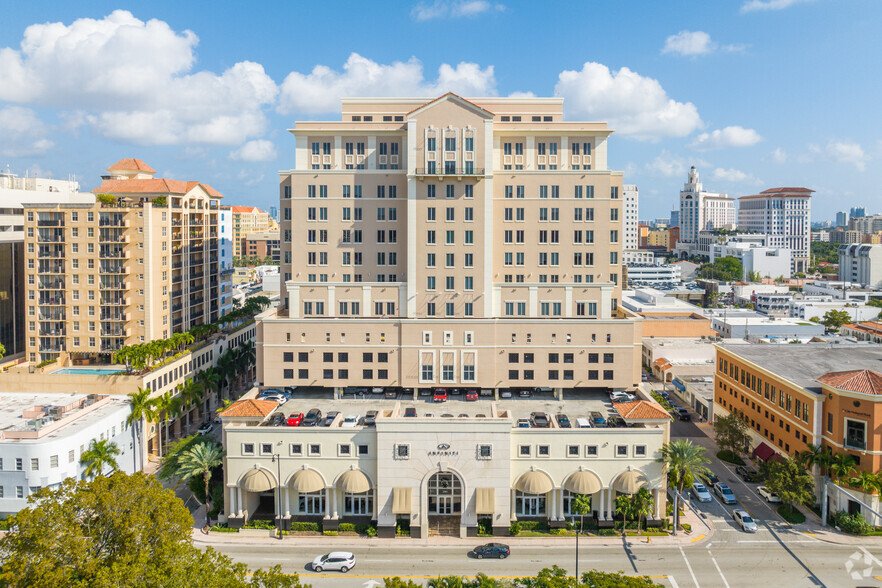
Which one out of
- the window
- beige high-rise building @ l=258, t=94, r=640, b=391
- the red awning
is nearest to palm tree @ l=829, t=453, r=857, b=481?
the window

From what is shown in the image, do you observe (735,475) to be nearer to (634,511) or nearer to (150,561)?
(634,511)

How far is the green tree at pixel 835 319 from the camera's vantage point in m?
155

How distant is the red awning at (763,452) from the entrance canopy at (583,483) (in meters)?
25.7

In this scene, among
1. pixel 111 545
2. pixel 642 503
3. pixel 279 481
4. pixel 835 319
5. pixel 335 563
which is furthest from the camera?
pixel 835 319

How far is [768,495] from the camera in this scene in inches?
2776

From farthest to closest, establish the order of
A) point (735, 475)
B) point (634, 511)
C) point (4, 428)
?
point (735, 475), point (4, 428), point (634, 511)

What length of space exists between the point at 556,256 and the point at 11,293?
80.5 metres

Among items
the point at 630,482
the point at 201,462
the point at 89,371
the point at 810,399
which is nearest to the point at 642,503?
the point at 630,482

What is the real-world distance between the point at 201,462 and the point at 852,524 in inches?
2538

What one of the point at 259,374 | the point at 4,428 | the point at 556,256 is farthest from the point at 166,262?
the point at 556,256

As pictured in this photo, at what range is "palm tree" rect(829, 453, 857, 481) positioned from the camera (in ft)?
210

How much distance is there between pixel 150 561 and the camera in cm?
4141

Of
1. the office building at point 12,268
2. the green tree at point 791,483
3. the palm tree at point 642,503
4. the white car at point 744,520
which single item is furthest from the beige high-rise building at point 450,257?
the office building at point 12,268

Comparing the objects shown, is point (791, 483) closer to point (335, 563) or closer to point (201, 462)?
point (335, 563)
